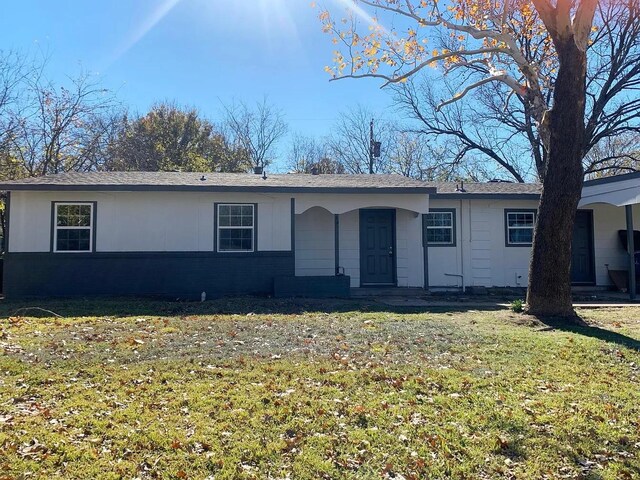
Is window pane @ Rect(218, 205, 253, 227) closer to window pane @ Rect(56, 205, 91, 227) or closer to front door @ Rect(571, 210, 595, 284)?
window pane @ Rect(56, 205, 91, 227)

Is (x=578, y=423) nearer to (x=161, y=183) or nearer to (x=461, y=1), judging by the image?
(x=461, y=1)

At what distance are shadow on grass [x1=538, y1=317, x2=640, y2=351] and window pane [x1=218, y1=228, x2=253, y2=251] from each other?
7177 mm

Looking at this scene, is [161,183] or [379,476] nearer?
[379,476]

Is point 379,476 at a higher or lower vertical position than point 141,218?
lower

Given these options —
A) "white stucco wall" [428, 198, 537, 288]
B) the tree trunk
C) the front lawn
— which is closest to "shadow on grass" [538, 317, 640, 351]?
the front lawn

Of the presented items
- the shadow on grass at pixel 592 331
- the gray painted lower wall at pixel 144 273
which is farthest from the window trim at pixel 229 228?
the shadow on grass at pixel 592 331

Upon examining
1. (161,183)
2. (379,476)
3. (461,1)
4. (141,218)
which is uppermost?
(461,1)

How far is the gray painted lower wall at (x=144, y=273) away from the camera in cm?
1188

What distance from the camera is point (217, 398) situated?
451cm

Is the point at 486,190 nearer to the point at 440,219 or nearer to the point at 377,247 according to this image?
the point at 440,219

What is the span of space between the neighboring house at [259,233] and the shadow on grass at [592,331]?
209 inches

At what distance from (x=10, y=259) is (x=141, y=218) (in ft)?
10.2

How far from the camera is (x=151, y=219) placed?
1246cm

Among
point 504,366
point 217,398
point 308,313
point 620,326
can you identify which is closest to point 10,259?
point 308,313
